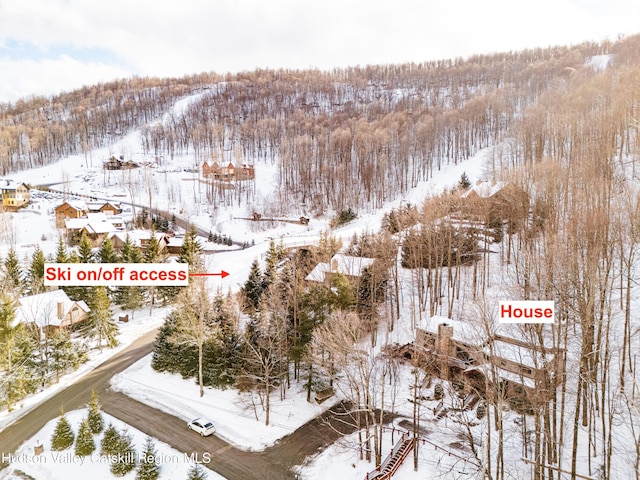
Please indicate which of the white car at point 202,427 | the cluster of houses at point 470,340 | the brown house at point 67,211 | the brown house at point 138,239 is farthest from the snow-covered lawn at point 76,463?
the brown house at point 67,211

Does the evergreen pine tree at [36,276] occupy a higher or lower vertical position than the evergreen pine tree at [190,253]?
lower

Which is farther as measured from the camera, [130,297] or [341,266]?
[130,297]

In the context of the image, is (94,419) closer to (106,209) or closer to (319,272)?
(319,272)

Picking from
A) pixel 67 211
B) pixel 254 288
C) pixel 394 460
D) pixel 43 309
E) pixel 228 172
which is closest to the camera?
pixel 394 460

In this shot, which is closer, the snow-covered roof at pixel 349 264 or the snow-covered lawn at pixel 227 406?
the snow-covered lawn at pixel 227 406

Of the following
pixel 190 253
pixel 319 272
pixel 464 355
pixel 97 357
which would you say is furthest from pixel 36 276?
pixel 464 355

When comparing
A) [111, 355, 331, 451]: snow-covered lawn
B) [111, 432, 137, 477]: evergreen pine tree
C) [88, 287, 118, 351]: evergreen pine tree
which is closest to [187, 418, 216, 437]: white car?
[111, 355, 331, 451]: snow-covered lawn

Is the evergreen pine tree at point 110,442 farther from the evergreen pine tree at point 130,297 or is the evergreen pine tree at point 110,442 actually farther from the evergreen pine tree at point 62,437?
the evergreen pine tree at point 130,297
